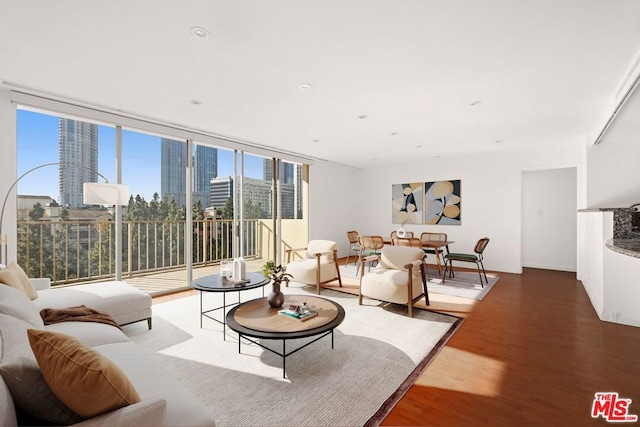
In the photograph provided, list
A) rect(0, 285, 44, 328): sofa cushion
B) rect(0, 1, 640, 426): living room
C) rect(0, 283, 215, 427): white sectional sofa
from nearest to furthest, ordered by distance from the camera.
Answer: rect(0, 283, 215, 427): white sectional sofa → rect(0, 285, 44, 328): sofa cushion → rect(0, 1, 640, 426): living room

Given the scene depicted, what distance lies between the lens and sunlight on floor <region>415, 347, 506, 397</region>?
2.24m

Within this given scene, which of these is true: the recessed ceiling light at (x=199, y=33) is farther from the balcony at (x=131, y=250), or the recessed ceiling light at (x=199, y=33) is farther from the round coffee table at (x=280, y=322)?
the balcony at (x=131, y=250)

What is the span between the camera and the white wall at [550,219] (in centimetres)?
637

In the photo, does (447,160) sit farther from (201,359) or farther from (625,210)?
(201,359)

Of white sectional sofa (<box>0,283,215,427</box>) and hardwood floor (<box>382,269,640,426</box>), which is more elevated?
white sectional sofa (<box>0,283,215,427</box>)

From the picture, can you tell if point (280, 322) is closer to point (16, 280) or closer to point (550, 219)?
point (16, 280)

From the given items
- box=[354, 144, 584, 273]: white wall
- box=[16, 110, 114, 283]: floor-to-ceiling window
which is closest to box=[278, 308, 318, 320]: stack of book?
box=[16, 110, 114, 283]: floor-to-ceiling window

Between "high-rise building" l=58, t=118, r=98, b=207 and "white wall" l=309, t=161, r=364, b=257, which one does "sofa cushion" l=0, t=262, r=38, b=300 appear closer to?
"high-rise building" l=58, t=118, r=98, b=207

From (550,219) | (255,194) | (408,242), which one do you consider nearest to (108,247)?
(255,194)

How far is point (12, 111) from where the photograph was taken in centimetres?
327

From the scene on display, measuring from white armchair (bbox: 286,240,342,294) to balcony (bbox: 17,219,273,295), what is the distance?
5.45 ft

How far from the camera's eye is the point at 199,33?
2.19 meters

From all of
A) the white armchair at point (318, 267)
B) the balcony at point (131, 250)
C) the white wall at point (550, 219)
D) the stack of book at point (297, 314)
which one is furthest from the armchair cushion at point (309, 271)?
the white wall at point (550, 219)

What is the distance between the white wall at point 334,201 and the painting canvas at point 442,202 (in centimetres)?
197
